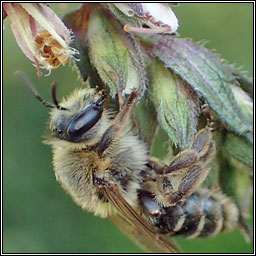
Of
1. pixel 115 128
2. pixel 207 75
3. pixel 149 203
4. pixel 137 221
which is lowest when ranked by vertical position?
pixel 137 221

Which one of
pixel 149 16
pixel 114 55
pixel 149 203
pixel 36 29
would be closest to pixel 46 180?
pixel 149 203

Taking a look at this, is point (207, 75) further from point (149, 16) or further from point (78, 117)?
point (78, 117)

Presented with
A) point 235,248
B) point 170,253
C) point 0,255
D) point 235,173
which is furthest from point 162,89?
point 235,248

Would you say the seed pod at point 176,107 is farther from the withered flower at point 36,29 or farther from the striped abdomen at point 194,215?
the striped abdomen at point 194,215

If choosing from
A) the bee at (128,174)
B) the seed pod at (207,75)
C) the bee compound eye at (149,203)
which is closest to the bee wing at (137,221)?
the bee at (128,174)

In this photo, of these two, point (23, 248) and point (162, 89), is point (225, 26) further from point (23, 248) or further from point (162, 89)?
point (162, 89)

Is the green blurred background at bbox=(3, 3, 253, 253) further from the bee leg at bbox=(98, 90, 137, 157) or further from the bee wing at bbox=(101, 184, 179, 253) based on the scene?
the bee leg at bbox=(98, 90, 137, 157)
